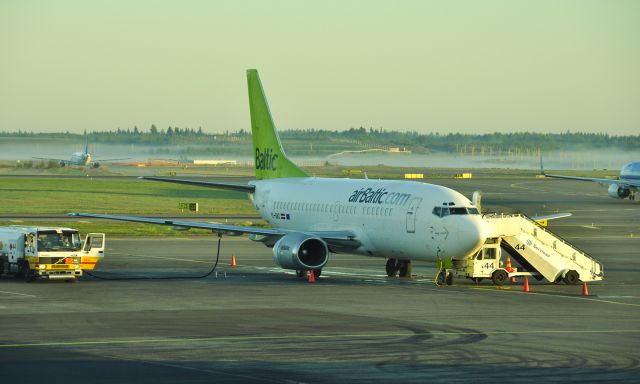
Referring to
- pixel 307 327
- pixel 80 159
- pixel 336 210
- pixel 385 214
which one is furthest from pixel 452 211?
pixel 80 159

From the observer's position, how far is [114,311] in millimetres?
37625

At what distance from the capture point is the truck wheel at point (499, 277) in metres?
47.5

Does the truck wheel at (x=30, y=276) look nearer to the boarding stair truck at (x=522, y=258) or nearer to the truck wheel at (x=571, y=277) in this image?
the boarding stair truck at (x=522, y=258)

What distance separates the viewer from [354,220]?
50688 mm

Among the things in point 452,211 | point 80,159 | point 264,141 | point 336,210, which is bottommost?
point 336,210

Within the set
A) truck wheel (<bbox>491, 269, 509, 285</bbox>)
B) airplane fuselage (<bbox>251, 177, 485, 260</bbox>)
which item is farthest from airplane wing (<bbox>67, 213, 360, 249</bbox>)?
truck wheel (<bbox>491, 269, 509, 285</bbox>)

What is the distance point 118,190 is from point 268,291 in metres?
81.0

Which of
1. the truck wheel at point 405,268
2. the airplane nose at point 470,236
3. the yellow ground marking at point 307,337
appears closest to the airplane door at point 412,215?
the airplane nose at point 470,236

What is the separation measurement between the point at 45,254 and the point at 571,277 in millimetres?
21148

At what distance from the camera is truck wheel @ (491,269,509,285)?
47.5 metres

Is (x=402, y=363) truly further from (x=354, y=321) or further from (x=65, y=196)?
(x=65, y=196)

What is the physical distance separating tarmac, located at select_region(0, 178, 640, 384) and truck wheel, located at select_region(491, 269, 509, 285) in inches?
22.0

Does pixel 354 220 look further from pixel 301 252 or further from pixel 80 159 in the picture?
pixel 80 159

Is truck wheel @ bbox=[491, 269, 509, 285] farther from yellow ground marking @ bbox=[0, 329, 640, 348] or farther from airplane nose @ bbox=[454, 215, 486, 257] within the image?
yellow ground marking @ bbox=[0, 329, 640, 348]
